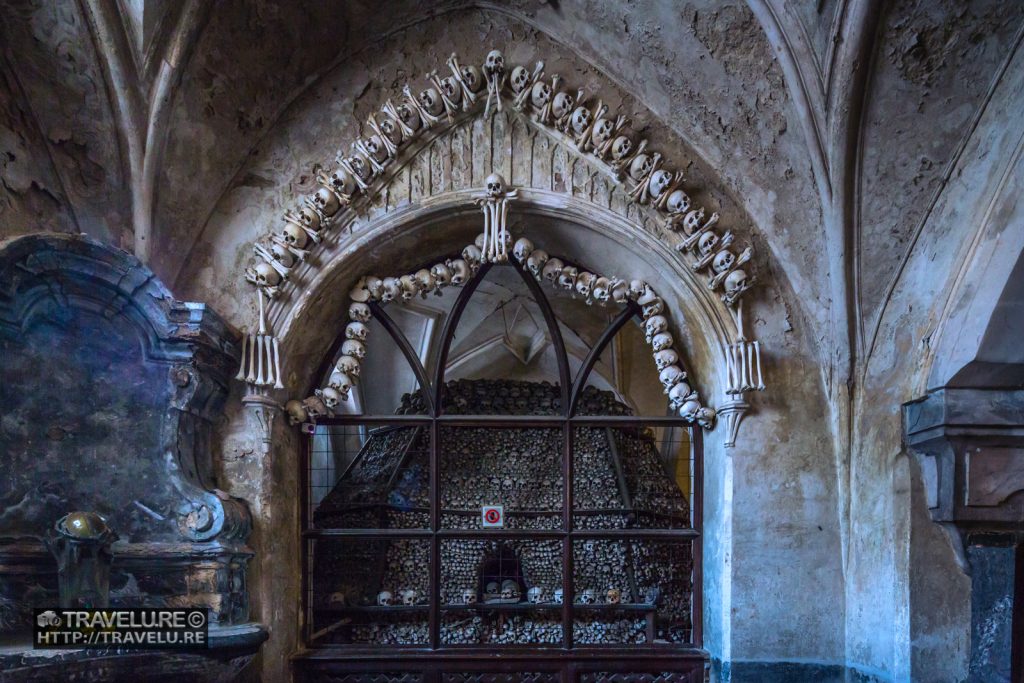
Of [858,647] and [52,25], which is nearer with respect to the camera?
[52,25]

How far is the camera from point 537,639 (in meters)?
5.36

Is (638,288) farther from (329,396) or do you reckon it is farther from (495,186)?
(329,396)

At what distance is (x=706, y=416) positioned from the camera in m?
4.93

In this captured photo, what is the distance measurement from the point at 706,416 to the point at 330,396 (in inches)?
88.1

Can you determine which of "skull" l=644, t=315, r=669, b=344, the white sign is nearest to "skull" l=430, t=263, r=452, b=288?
"skull" l=644, t=315, r=669, b=344

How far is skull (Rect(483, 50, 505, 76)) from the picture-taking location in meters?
4.75

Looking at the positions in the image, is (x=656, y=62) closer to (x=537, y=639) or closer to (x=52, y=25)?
(x=52, y=25)

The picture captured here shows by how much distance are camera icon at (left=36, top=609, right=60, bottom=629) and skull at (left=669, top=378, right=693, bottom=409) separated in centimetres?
340

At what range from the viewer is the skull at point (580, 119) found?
4758 mm

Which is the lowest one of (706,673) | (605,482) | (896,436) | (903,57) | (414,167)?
(706,673)

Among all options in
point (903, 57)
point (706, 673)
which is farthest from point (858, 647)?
point (903, 57)

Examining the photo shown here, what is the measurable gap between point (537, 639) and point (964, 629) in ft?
8.11

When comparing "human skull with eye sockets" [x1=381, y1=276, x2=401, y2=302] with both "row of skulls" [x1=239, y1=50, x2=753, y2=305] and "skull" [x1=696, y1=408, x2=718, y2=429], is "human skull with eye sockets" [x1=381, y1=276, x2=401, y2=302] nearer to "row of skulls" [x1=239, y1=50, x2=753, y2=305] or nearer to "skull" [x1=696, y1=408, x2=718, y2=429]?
"row of skulls" [x1=239, y1=50, x2=753, y2=305]

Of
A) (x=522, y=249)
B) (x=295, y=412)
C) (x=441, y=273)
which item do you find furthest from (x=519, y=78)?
(x=295, y=412)
